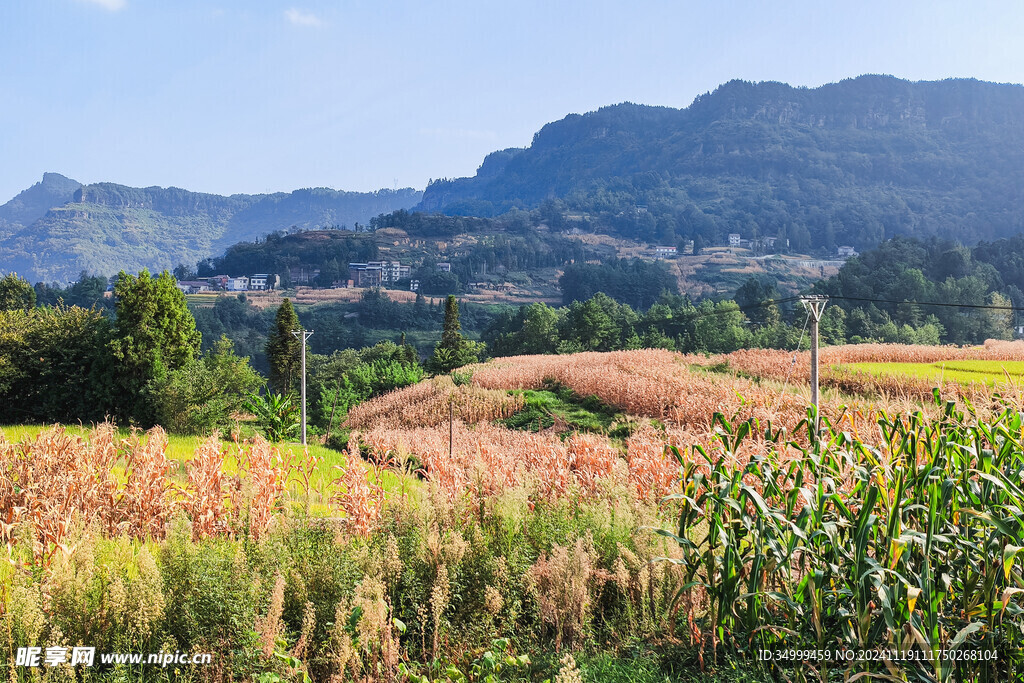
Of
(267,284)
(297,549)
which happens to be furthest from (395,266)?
(297,549)

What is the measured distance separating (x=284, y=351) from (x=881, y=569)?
36471mm

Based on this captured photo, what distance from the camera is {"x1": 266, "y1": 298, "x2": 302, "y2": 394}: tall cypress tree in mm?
35312

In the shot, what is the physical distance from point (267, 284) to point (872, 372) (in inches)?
5518

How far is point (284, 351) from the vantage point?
3609cm

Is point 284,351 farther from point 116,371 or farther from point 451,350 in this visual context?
point 116,371

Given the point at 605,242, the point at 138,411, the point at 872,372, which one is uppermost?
the point at 605,242

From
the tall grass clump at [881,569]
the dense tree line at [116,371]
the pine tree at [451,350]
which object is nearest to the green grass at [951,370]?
the tall grass clump at [881,569]

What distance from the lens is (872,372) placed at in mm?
17125

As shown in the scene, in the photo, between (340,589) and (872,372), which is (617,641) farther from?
(872,372)

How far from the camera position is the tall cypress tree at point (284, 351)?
3531 centimetres

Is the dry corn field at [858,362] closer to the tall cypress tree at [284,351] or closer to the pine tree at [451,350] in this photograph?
the pine tree at [451,350]

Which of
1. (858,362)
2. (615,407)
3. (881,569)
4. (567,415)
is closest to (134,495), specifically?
(881,569)

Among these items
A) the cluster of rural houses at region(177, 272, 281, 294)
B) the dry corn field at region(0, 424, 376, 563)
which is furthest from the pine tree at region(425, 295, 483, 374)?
the cluster of rural houses at region(177, 272, 281, 294)

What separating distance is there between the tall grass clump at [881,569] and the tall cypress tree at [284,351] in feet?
111
